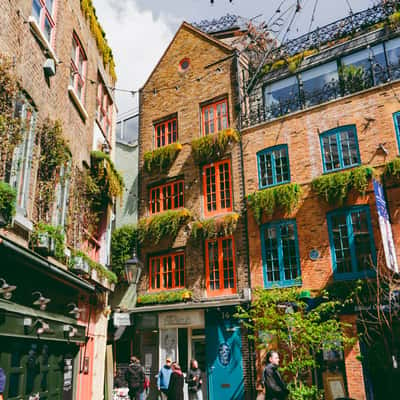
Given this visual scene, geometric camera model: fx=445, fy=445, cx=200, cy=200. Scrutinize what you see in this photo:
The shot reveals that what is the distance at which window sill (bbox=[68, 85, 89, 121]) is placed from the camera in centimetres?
1092

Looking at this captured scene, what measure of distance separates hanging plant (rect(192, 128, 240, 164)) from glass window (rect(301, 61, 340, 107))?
313cm

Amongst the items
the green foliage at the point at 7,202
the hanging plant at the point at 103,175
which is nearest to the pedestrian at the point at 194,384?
the hanging plant at the point at 103,175

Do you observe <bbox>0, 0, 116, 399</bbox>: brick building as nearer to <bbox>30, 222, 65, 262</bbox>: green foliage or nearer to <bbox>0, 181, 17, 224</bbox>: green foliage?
<bbox>30, 222, 65, 262</bbox>: green foliage

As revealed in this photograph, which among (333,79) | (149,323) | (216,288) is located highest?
(333,79)

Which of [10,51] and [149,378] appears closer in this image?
[10,51]

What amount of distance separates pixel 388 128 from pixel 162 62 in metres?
11.6

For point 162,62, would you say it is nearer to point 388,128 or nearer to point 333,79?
point 333,79

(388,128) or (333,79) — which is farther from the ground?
(333,79)

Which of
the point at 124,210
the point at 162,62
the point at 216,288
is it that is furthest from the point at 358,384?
the point at 162,62

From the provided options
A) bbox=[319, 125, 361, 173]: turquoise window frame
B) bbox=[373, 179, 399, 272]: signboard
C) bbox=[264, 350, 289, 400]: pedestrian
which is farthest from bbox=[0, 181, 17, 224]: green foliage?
bbox=[319, 125, 361, 173]: turquoise window frame

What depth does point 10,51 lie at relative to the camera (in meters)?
7.62

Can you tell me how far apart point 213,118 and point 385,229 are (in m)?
9.02

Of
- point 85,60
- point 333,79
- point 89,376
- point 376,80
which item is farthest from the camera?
point 333,79

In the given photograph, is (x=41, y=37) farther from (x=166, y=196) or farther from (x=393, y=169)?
(x=166, y=196)
